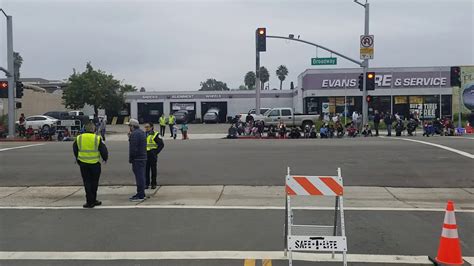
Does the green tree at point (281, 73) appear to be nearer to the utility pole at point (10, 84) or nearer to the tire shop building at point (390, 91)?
the tire shop building at point (390, 91)

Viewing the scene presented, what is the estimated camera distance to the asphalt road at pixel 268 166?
12984mm

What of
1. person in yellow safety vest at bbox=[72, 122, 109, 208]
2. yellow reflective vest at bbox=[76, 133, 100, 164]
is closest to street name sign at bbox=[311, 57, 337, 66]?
person in yellow safety vest at bbox=[72, 122, 109, 208]

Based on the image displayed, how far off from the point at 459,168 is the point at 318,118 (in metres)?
21.5

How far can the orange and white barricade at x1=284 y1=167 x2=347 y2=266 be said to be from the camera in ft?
18.4

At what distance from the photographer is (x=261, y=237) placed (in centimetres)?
730

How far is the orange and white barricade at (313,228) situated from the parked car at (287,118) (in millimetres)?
28913

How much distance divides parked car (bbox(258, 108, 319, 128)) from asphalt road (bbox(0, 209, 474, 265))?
26117mm

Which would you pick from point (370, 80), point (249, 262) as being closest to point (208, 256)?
point (249, 262)

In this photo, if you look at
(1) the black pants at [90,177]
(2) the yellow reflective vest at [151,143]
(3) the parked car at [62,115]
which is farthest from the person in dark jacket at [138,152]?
(3) the parked car at [62,115]

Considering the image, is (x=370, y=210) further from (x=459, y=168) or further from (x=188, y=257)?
(x=459, y=168)

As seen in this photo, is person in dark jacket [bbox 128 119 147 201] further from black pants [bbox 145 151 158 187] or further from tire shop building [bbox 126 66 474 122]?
tire shop building [bbox 126 66 474 122]

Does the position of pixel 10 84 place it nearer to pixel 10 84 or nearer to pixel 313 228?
pixel 10 84

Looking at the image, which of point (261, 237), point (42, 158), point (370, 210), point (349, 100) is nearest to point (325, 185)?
point (261, 237)

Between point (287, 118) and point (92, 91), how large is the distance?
868 inches
